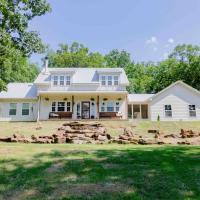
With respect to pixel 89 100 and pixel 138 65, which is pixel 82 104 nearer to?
pixel 89 100

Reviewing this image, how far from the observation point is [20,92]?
2980 centimetres

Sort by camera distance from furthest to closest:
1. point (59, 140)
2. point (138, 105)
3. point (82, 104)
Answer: point (138, 105) → point (82, 104) → point (59, 140)

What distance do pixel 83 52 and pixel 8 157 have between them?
4544 cm

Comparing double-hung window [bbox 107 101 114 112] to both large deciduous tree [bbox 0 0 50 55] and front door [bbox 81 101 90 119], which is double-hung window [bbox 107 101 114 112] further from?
large deciduous tree [bbox 0 0 50 55]

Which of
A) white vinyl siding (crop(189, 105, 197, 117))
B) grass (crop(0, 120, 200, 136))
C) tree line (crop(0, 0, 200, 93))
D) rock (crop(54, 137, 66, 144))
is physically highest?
tree line (crop(0, 0, 200, 93))

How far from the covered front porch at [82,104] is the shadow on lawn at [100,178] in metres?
19.9

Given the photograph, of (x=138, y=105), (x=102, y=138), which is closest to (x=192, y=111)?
(x=138, y=105)

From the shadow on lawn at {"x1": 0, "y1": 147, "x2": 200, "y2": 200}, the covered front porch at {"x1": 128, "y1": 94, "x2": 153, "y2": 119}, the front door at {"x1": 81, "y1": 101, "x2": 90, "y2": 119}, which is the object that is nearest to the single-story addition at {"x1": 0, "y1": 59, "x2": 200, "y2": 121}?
the front door at {"x1": 81, "y1": 101, "x2": 90, "y2": 119}

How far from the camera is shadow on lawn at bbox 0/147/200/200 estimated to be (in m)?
4.71

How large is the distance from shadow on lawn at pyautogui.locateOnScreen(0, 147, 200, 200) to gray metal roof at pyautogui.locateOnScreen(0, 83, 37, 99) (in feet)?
72.5

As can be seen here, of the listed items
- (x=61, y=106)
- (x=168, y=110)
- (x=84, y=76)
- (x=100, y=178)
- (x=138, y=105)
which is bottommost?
(x=100, y=178)

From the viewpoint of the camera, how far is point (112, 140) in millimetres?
13469

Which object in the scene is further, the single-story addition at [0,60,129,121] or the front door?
the front door

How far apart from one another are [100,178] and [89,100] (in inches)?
896
